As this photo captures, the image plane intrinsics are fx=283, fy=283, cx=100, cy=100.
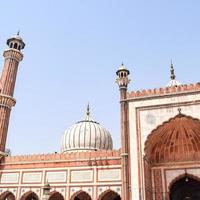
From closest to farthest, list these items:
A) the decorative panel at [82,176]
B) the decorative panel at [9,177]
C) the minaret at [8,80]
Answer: the decorative panel at [82,176] < the decorative panel at [9,177] < the minaret at [8,80]

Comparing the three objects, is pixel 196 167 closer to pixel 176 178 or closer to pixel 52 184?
pixel 176 178

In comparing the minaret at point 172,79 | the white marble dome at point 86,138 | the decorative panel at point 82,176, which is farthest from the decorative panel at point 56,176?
the minaret at point 172,79

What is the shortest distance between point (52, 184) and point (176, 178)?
5.62m

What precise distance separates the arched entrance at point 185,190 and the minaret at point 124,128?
10.3 feet

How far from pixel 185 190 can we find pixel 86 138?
6.45 meters

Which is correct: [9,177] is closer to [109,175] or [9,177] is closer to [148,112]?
[109,175]

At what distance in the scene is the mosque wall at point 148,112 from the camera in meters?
11.4

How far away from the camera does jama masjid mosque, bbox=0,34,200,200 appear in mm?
11664

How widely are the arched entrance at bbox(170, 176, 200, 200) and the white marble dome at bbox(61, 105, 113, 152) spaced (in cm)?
533

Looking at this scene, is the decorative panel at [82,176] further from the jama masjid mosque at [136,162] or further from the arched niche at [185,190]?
the arched niche at [185,190]

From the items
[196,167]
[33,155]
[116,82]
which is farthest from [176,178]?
[33,155]

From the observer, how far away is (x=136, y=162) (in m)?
11.5

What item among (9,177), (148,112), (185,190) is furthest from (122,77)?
(9,177)

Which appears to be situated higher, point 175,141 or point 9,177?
point 175,141
